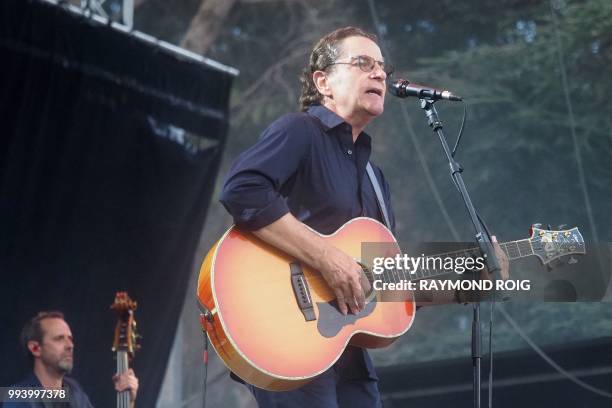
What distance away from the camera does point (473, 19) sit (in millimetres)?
7703

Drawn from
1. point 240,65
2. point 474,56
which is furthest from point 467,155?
point 240,65

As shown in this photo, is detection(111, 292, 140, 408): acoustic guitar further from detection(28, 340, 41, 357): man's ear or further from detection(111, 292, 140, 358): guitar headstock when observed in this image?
detection(28, 340, 41, 357): man's ear

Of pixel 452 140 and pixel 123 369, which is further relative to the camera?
pixel 452 140

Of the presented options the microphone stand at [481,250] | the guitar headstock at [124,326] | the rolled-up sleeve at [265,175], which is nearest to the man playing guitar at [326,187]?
the rolled-up sleeve at [265,175]

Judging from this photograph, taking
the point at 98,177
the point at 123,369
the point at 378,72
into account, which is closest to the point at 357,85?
the point at 378,72

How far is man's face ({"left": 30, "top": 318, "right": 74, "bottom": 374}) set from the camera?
552 centimetres

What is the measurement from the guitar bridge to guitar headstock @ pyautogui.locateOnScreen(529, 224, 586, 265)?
3.35ft

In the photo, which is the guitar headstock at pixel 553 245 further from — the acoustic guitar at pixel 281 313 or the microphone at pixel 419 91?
the microphone at pixel 419 91

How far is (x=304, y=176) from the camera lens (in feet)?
11.3

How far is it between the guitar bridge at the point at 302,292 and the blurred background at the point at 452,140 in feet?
9.11

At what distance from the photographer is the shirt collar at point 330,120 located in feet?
11.8

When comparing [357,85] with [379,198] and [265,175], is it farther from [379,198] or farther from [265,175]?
[265,175]

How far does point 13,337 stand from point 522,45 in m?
4.55

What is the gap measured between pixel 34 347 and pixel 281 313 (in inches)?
109
